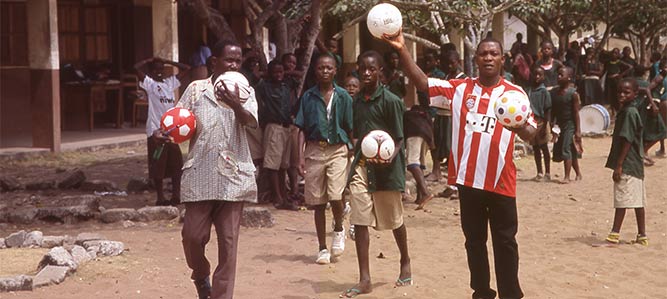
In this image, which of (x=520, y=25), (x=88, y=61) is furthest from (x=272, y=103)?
(x=520, y=25)

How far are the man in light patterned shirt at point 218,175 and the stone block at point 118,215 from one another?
11.9 feet

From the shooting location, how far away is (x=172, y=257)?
774 cm

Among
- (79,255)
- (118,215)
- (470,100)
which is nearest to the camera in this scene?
(470,100)

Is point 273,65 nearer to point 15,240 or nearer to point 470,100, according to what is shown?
point 15,240

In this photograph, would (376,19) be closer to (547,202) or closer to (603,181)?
(547,202)

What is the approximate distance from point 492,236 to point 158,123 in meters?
5.25

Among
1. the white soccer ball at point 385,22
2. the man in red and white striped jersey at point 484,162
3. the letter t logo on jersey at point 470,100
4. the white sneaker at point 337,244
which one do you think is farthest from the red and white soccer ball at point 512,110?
the white sneaker at point 337,244

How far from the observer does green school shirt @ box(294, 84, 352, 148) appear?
7.42 metres

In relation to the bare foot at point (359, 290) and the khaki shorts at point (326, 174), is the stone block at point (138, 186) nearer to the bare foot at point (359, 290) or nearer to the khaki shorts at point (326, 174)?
the khaki shorts at point (326, 174)

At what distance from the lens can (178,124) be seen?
5469mm

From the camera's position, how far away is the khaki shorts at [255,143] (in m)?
10.0

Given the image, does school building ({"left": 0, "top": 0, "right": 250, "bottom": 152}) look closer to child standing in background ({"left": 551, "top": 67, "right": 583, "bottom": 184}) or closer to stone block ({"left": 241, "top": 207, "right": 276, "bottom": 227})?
stone block ({"left": 241, "top": 207, "right": 276, "bottom": 227})

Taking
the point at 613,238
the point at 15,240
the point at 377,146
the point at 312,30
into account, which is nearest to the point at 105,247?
the point at 15,240

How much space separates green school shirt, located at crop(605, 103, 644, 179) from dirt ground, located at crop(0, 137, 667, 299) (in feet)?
2.14
